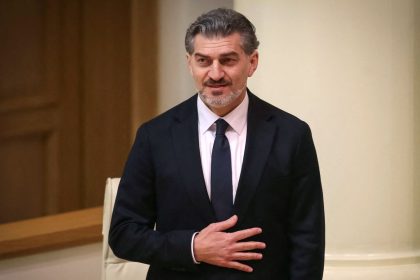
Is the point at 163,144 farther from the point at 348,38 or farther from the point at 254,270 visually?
the point at 348,38

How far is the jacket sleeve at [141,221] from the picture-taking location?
1.73 metres

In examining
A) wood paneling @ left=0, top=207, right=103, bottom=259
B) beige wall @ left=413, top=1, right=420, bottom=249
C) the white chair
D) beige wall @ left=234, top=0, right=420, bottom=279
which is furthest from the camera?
wood paneling @ left=0, top=207, right=103, bottom=259

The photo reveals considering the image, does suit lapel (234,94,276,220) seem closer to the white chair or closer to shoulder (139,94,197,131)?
shoulder (139,94,197,131)

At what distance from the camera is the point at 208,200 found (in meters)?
1.72

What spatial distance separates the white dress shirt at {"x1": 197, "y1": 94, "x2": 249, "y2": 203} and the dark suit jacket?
16mm

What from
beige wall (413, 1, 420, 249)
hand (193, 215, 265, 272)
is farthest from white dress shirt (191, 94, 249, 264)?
beige wall (413, 1, 420, 249)

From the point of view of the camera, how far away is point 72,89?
3752 mm

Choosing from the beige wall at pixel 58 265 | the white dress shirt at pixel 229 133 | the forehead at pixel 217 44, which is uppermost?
the forehead at pixel 217 44

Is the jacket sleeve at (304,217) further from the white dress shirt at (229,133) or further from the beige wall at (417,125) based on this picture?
the beige wall at (417,125)

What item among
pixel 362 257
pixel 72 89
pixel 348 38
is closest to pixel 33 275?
pixel 72 89

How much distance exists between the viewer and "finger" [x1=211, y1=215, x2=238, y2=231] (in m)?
1.70

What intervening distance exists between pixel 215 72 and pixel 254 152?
189 mm

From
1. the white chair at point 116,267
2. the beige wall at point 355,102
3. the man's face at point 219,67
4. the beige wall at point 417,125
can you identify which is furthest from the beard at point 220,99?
the beige wall at point 417,125

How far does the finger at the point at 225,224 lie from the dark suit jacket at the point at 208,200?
3 cm
